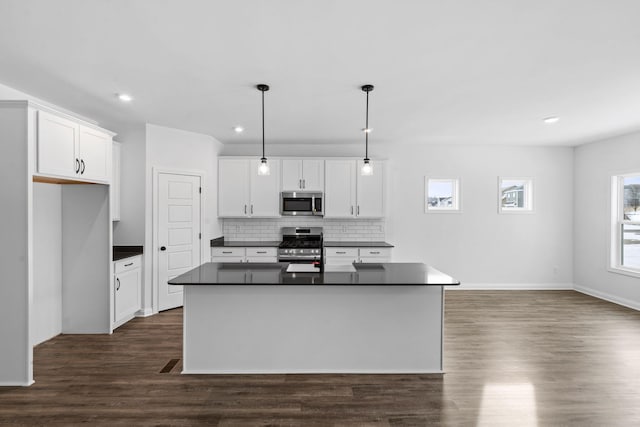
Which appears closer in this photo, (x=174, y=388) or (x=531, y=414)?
(x=531, y=414)

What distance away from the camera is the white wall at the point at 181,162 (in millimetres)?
4637

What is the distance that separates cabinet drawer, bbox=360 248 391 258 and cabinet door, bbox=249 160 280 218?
1.54 m

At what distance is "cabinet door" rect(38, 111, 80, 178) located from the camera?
298 cm

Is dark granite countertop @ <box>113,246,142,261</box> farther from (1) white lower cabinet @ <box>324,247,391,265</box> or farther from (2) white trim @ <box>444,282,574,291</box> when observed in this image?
(2) white trim @ <box>444,282,574,291</box>

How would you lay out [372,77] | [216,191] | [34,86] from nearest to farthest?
[372,77] → [34,86] → [216,191]

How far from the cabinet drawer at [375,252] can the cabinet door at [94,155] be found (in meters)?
3.66

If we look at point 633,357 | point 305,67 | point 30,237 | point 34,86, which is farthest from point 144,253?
point 633,357

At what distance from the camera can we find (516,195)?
6.26 m

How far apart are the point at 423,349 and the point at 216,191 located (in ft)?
13.4

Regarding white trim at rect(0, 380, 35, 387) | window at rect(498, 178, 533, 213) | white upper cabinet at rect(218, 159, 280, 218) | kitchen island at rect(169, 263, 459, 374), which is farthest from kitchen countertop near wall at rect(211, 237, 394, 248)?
white trim at rect(0, 380, 35, 387)

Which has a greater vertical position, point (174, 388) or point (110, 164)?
point (110, 164)

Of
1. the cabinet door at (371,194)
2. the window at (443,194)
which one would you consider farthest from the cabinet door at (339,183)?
the window at (443,194)

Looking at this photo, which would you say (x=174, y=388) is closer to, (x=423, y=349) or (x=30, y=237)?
(x=30, y=237)

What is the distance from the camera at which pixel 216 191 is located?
5.75 m
